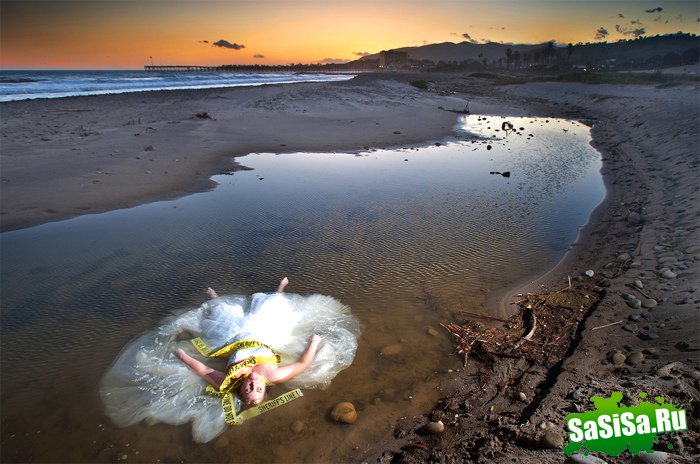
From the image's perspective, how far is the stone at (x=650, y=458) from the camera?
3061 mm

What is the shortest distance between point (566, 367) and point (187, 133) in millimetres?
17343

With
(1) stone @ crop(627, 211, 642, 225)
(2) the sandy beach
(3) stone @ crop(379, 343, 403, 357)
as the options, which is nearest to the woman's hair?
(2) the sandy beach

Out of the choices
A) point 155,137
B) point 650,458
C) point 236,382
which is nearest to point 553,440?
point 650,458

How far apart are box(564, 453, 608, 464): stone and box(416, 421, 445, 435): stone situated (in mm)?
1173

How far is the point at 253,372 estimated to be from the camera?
4.78 metres

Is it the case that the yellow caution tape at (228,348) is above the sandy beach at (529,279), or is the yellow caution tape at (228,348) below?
below

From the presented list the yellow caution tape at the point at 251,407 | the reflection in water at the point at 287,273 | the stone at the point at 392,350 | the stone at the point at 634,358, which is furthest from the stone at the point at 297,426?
the stone at the point at 634,358

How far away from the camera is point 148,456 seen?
12.8ft

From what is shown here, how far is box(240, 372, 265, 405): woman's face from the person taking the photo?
4508 millimetres

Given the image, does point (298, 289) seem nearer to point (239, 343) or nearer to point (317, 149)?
point (239, 343)

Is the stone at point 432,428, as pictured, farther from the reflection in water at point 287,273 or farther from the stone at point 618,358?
the stone at point 618,358

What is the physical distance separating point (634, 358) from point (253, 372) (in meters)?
4.73

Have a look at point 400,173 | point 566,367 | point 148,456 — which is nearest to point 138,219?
point 148,456
